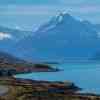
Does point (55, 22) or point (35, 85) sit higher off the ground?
point (55, 22)

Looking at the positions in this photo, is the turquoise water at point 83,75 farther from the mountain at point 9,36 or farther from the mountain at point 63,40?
the mountain at point 9,36

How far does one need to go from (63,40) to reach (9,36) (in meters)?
1.14

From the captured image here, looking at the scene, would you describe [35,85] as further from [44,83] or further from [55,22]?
[55,22]

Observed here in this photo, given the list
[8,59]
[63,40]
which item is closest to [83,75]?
[63,40]

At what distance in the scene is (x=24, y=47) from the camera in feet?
30.8

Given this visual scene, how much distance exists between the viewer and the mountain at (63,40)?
9.18 metres

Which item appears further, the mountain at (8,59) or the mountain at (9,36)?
the mountain at (8,59)

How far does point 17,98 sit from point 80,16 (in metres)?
2.14

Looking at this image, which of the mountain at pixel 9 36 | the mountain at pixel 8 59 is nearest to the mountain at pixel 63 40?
the mountain at pixel 9 36

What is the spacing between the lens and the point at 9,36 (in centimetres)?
931

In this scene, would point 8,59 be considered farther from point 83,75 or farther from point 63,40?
point 83,75

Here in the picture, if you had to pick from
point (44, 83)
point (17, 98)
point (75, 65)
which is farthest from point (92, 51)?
point (17, 98)

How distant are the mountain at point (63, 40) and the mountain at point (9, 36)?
100 mm

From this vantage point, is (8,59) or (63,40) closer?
(63,40)
